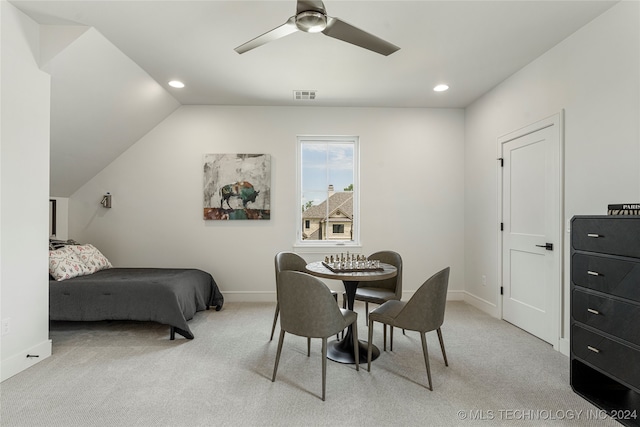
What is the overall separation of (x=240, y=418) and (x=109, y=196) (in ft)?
12.7

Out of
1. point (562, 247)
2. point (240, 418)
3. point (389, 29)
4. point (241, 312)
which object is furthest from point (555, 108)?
point (241, 312)

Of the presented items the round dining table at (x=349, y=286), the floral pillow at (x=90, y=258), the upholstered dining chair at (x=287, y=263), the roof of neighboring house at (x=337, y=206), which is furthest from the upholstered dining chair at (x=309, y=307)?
the floral pillow at (x=90, y=258)

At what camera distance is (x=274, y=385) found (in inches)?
93.7

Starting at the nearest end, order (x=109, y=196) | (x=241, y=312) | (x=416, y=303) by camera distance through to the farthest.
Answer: (x=416, y=303), (x=241, y=312), (x=109, y=196)

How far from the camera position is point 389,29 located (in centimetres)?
277

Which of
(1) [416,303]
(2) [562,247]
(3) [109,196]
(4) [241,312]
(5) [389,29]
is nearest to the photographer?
(1) [416,303]

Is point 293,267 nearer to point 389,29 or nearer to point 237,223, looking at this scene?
point 237,223

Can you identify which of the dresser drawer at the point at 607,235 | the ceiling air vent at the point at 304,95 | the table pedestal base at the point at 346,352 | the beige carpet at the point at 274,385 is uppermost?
the ceiling air vent at the point at 304,95

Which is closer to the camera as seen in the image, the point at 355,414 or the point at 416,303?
the point at 355,414

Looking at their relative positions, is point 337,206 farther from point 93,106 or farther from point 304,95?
point 93,106

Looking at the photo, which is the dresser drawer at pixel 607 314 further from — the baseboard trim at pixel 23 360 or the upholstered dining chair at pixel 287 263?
the baseboard trim at pixel 23 360

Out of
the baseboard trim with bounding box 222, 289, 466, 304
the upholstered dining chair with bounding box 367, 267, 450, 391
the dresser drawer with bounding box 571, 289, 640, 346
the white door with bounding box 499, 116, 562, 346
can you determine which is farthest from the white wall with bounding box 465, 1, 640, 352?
the baseboard trim with bounding box 222, 289, 466, 304

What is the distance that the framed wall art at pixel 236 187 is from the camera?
467 cm

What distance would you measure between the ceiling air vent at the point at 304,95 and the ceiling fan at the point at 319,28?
1.90m
